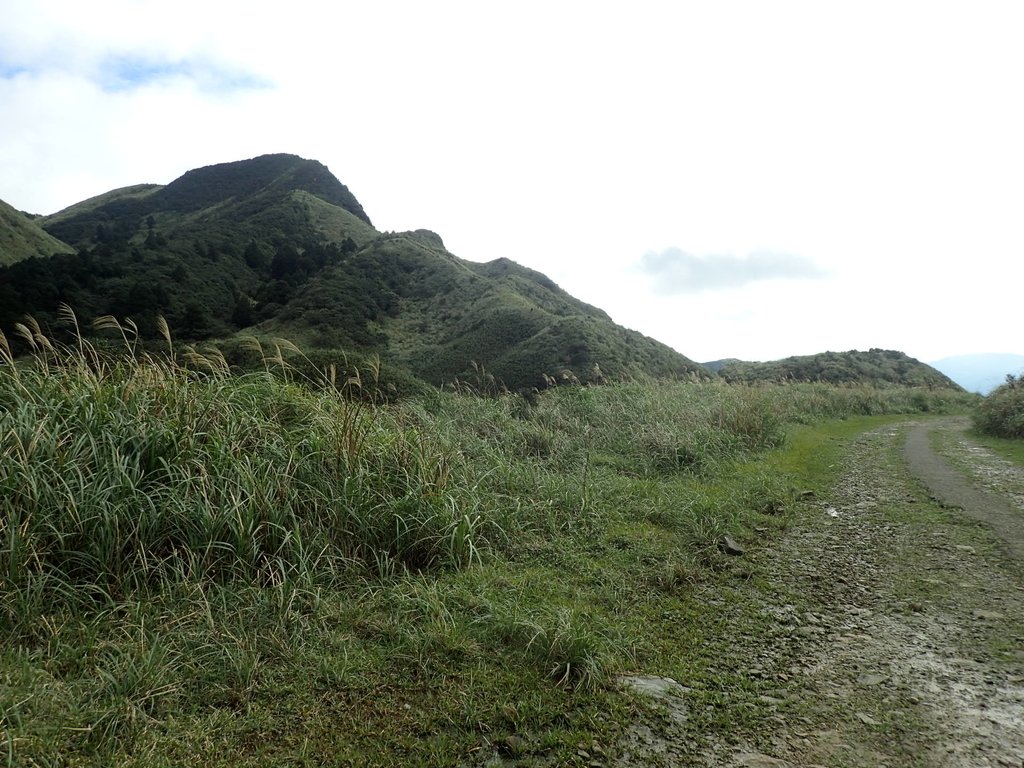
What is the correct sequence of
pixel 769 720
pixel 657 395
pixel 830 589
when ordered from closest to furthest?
pixel 769 720
pixel 830 589
pixel 657 395

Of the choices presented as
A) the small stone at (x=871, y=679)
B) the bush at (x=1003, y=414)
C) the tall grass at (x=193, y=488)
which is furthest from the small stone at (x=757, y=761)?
the bush at (x=1003, y=414)

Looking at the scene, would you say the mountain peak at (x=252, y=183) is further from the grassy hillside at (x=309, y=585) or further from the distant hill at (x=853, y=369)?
the grassy hillside at (x=309, y=585)

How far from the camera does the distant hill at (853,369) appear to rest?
30922mm

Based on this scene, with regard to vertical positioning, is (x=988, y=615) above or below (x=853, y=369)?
below

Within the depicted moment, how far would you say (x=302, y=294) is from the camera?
91.9 feet

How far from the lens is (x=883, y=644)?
11.1ft

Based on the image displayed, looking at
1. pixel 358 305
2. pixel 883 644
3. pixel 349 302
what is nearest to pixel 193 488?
pixel 883 644

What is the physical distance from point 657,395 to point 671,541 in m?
7.31

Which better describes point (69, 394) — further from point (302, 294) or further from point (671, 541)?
point (302, 294)

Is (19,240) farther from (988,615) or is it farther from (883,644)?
(988,615)

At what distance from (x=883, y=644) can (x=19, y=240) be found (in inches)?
2236

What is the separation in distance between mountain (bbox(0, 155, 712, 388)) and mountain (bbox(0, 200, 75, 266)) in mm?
7963

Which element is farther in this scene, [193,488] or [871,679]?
[193,488]

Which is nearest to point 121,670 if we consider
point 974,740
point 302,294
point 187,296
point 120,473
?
point 120,473
